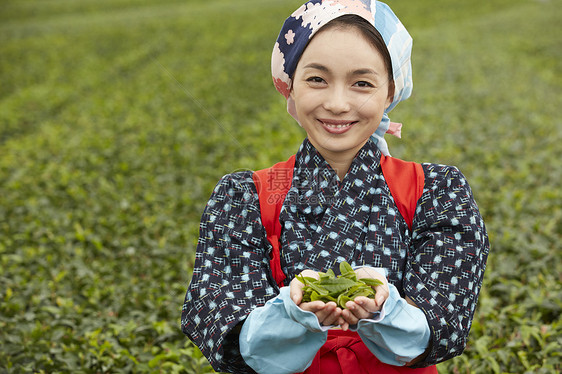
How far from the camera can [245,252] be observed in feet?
5.44

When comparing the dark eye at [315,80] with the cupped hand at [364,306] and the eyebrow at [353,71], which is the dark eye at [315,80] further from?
the cupped hand at [364,306]

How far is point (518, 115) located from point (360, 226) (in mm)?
7369

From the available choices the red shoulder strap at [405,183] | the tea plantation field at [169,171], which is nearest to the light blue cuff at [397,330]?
the red shoulder strap at [405,183]

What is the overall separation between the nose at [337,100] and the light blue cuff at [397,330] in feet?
1.76

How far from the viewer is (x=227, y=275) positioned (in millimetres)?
1643

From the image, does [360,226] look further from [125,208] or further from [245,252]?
[125,208]

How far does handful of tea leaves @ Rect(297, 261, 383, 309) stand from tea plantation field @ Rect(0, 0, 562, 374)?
4.41ft

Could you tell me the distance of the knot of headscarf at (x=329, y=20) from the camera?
1634mm

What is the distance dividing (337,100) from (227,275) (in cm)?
61

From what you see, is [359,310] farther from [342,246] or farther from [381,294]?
[342,246]

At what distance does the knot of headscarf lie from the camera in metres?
1.63

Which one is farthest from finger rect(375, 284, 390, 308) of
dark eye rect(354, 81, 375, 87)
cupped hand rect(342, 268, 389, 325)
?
dark eye rect(354, 81, 375, 87)

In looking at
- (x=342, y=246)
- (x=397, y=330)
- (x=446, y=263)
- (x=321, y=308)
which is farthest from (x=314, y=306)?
(x=446, y=263)

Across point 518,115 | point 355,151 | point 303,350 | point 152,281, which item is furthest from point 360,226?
point 518,115
